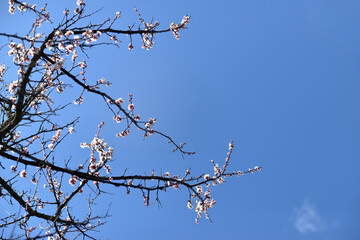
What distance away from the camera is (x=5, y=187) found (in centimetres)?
551

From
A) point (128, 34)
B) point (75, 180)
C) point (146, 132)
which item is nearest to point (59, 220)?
point (75, 180)

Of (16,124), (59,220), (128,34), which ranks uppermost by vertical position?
(128,34)

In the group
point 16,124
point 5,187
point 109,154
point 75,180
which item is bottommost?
point 5,187

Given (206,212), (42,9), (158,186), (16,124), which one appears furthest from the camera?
(42,9)

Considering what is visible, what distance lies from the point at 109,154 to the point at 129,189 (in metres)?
1.54

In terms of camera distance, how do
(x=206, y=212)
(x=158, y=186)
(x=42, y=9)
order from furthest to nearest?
1. (x=42, y=9)
2. (x=206, y=212)
3. (x=158, y=186)

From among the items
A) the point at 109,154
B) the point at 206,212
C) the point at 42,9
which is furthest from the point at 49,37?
the point at 206,212

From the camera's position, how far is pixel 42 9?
7312 millimetres

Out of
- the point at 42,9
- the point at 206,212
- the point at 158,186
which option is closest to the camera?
the point at 158,186

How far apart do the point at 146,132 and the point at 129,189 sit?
5.82 feet

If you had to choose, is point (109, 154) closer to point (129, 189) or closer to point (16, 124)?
point (129, 189)

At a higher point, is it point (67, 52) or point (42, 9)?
point (42, 9)

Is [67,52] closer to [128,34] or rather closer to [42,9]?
[128,34]

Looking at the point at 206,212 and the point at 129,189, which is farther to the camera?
the point at 206,212
